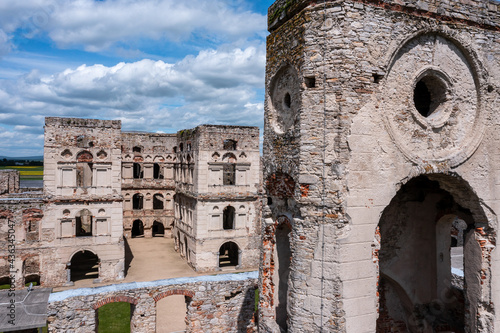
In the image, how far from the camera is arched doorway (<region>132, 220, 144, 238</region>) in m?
35.8

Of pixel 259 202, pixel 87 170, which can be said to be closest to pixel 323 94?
pixel 259 202

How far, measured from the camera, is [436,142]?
324 inches

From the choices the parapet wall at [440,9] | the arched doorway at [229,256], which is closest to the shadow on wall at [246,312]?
the parapet wall at [440,9]

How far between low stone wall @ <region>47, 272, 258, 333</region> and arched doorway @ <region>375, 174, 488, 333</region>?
14.4 ft

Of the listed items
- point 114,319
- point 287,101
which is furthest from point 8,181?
point 287,101

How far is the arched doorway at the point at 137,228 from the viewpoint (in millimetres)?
35750

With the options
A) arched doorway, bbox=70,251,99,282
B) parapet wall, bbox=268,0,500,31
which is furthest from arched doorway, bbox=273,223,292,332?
arched doorway, bbox=70,251,99,282

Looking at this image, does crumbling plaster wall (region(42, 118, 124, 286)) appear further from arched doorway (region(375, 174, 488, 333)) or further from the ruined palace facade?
arched doorway (region(375, 174, 488, 333))

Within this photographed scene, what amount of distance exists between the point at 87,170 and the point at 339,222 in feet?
95.9

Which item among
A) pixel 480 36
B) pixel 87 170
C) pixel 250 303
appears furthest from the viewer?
pixel 87 170

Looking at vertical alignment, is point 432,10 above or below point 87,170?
above

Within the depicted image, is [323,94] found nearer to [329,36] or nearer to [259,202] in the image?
[329,36]

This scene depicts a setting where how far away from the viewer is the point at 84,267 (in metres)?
24.8

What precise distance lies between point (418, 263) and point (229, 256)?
18697 mm
